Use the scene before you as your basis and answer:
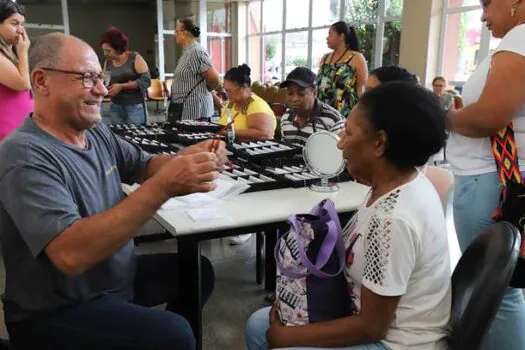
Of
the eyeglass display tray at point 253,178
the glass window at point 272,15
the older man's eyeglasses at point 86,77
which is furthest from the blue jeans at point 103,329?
the glass window at point 272,15

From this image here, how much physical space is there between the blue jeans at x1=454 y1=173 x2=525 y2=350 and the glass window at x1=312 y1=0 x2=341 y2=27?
25.4 feet

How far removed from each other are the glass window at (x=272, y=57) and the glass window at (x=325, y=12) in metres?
1.39

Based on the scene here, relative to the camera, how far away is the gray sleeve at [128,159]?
1539mm

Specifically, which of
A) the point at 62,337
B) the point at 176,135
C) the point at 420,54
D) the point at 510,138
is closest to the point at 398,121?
the point at 510,138

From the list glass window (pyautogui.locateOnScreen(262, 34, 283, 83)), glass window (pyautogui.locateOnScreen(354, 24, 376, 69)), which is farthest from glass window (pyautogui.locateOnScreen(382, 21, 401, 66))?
glass window (pyautogui.locateOnScreen(262, 34, 283, 83))

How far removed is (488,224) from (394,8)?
21.8 ft

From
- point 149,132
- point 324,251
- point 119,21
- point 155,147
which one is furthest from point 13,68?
point 119,21

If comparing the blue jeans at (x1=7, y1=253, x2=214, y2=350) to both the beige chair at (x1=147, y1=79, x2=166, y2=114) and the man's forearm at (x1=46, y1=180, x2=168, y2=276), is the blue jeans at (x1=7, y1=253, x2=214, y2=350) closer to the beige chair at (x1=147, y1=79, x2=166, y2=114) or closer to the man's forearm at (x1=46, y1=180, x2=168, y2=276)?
the man's forearm at (x1=46, y1=180, x2=168, y2=276)

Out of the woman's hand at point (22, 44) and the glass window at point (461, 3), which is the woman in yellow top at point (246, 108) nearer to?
the woman's hand at point (22, 44)

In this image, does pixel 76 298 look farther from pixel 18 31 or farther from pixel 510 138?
pixel 18 31

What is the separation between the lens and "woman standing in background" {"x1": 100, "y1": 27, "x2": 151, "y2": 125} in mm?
3740

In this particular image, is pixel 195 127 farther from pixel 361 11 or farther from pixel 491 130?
pixel 361 11

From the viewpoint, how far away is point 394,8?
7.26 metres

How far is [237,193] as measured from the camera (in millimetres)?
1746
